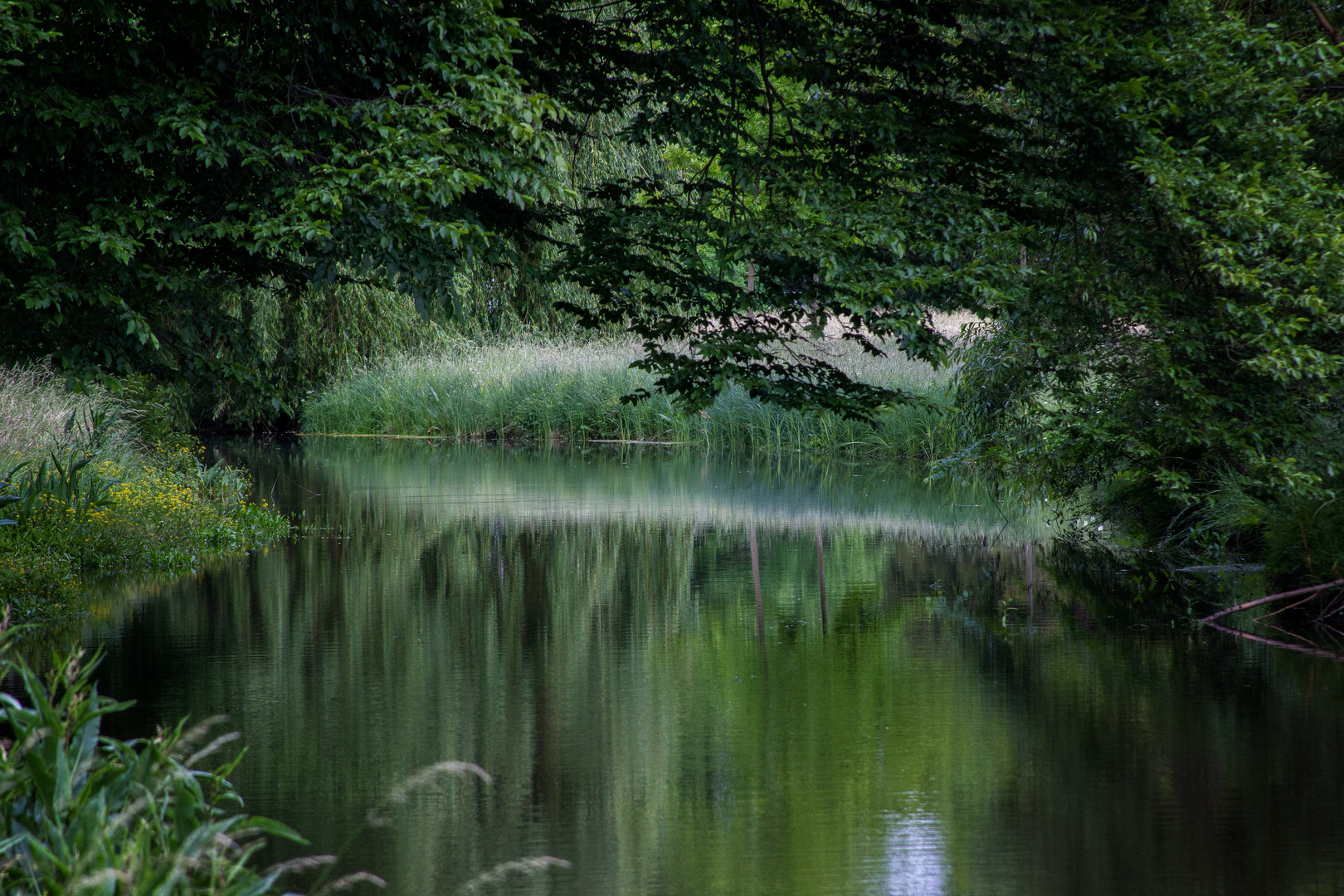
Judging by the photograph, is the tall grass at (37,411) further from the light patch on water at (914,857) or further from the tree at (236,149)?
the light patch on water at (914,857)

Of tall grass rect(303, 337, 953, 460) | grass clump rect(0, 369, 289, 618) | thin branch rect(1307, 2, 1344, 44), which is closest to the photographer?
grass clump rect(0, 369, 289, 618)

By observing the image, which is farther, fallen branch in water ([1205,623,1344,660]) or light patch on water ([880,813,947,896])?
fallen branch in water ([1205,623,1344,660])

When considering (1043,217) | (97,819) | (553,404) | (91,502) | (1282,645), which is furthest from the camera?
(553,404)

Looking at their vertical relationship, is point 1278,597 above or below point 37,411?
below

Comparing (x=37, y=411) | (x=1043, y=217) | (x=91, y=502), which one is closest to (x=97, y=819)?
(x=91, y=502)

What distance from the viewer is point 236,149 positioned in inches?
327

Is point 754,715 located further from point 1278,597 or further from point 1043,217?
point 1043,217

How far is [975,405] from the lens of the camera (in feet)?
43.3

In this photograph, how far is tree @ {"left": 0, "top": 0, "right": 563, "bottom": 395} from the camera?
7980 millimetres

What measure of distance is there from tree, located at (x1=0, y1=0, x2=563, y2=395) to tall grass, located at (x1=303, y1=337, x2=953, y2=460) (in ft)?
51.4

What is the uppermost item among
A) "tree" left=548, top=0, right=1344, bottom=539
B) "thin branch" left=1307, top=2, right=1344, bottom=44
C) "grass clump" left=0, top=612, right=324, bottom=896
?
"thin branch" left=1307, top=2, right=1344, bottom=44

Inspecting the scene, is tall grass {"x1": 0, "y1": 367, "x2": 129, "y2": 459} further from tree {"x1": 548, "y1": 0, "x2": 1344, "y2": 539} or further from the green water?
tree {"x1": 548, "y1": 0, "x2": 1344, "y2": 539}

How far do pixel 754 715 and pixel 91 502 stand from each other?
6324 millimetres

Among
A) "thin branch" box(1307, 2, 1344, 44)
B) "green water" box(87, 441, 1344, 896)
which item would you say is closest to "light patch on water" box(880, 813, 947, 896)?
"green water" box(87, 441, 1344, 896)
